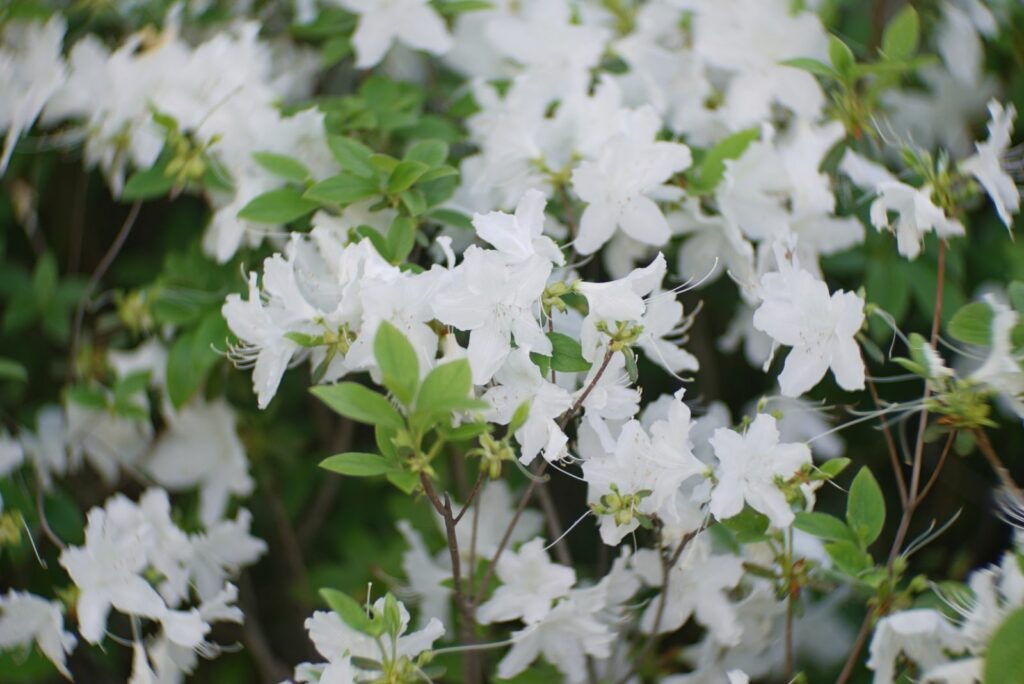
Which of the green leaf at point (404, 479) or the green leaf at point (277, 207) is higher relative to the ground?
the green leaf at point (277, 207)

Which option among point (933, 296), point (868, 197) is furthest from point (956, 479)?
point (868, 197)

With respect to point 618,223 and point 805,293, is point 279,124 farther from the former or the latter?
point 805,293

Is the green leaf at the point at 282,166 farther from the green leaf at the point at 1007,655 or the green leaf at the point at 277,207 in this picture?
the green leaf at the point at 1007,655

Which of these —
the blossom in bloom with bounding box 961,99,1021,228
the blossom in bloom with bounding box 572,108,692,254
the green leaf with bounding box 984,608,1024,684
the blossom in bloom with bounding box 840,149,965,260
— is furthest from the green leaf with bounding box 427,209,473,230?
the green leaf with bounding box 984,608,1024,684

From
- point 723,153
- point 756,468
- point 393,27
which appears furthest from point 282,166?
point 756,468

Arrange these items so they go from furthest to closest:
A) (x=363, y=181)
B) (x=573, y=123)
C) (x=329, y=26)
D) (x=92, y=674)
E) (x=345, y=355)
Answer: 1. (x=92, y=674)
2. (x=329, y=26)
3. (x=573, y=123)
4. (x=363, y=181)
5. (x=345, y=355)

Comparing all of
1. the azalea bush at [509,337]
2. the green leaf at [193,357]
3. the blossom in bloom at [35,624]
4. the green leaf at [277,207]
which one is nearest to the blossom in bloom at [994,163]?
the azalea bush at [509,337]
